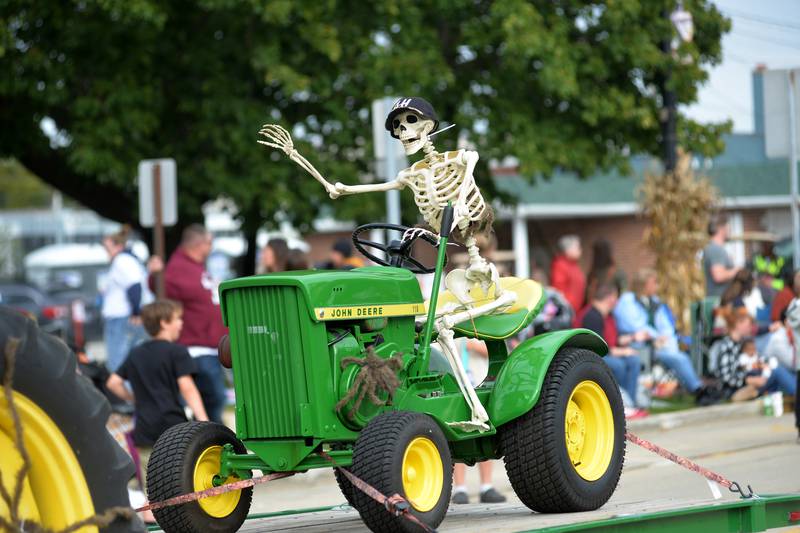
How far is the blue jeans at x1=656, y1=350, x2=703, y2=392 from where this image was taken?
15.5m

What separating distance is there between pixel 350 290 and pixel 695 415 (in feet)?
30.1

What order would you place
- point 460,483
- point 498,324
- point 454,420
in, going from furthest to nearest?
point 460,483 → point 498,324 → point 454,420

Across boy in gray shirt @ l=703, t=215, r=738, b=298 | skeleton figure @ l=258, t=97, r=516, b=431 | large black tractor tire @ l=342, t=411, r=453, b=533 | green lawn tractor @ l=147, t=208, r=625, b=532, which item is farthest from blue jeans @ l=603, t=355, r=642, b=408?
large black tractor tire @ l=342, t=411, r=453, b=533

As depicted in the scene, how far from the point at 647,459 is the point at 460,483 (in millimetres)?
2604

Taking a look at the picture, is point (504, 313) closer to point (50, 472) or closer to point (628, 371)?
point (50, 472)

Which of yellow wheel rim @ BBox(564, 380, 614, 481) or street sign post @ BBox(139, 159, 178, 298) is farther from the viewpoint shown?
street sign post @ BBox(139, 159, 178, 298)

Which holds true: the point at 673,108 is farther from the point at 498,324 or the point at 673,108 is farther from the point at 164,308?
the point at 498,324

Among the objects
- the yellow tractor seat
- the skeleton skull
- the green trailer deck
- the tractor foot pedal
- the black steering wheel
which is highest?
the skeleton skull

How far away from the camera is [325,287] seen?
19.5ft

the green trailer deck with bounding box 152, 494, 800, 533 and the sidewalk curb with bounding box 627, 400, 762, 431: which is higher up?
the green trailer deck with bounding box 152, 494, 800, 533

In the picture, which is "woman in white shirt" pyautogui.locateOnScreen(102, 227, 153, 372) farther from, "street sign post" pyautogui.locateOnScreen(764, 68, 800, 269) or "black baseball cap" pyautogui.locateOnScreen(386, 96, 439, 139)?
"street sign post" pyautogui.locateOnScreen(764, 68, 800, 269)

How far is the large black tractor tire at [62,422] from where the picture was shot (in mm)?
4332

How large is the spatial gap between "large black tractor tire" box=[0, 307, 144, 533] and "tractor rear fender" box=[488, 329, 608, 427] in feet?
7.89

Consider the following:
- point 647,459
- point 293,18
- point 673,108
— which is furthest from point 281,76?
point 647,459
